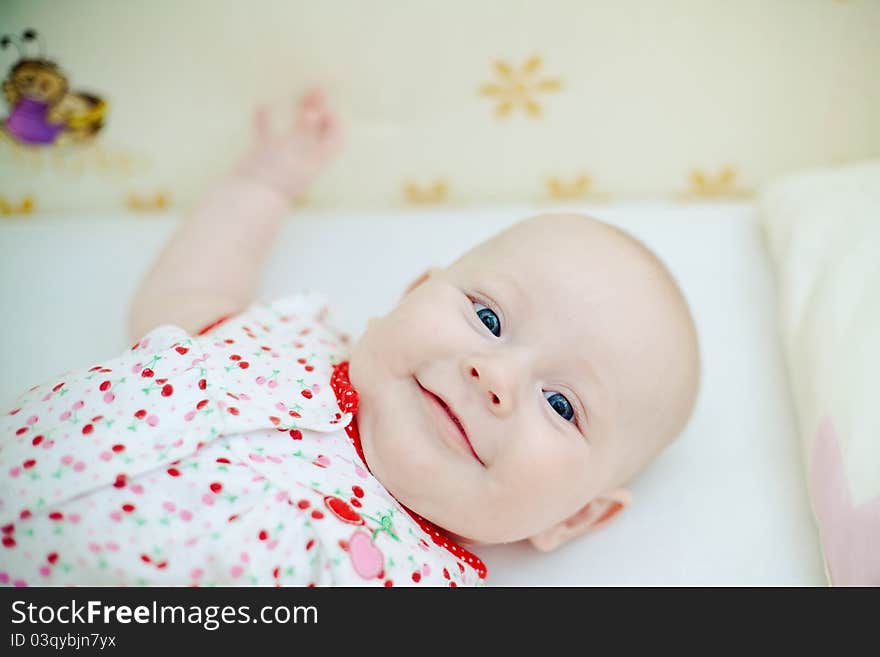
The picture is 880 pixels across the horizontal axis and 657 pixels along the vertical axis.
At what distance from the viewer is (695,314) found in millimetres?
1396

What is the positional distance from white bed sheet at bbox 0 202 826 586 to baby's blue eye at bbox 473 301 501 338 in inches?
12.9

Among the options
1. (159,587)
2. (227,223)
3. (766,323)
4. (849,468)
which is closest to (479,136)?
(227,223)

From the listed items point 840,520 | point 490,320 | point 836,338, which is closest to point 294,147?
point 490,320

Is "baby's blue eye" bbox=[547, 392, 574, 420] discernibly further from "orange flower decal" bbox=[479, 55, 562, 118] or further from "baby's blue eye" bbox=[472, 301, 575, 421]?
"orange flower decal" bbox=[479, 55, 562, 118]

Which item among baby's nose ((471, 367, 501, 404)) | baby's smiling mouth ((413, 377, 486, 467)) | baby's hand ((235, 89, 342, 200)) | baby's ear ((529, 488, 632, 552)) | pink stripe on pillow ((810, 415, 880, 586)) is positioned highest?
baby's hand ((235, 89, 342, 200))

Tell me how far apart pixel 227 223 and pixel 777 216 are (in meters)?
0.87

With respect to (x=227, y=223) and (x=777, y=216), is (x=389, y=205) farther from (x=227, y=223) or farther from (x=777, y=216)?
(x=777, y=216)

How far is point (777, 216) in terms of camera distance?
1.39 metres

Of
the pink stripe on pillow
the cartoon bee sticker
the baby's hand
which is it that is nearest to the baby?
the pink stripe on pillow

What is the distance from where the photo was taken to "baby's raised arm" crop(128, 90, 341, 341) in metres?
1.29

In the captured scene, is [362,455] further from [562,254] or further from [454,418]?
[562,254]

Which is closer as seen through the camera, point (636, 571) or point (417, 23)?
point (636, 571)

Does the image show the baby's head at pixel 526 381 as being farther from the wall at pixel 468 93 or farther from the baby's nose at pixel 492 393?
the wall at pixel 468 93

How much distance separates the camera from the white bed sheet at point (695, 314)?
1.14 m
